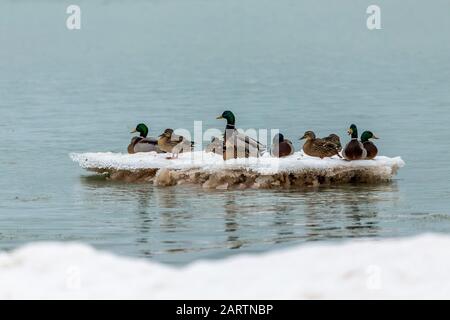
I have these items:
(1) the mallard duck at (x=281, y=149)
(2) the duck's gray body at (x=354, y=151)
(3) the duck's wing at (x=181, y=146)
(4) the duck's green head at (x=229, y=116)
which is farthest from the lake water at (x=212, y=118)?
(4) the duck's green head at (x=229, y=116)

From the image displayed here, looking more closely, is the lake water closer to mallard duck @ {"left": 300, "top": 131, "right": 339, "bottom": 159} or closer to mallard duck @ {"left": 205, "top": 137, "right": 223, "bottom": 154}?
mallard duck @ {"left": 300, "top": 131, "right": 339, "bottom": 159}

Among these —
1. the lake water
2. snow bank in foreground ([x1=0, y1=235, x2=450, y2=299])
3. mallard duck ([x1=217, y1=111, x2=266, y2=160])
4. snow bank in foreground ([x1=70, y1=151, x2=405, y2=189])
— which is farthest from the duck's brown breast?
snow bank in foreground ([x1=0, y1=235, x2=450, y2=299])

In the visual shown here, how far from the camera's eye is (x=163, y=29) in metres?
124

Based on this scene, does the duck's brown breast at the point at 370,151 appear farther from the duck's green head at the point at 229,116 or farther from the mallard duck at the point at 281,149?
the duck's green head at the point at 229,116

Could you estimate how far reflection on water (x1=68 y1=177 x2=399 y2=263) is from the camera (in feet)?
55.9

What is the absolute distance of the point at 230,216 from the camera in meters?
19.4

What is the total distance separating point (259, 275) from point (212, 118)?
28.4m

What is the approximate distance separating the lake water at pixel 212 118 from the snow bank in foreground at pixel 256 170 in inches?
12.9

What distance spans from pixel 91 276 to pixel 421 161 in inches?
699

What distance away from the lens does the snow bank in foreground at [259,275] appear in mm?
9680

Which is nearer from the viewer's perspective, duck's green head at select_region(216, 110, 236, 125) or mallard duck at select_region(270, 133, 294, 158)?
mallard duck at select_region(270, 133, 294, 158)

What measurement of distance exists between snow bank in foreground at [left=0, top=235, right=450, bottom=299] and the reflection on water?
4.82 meters
